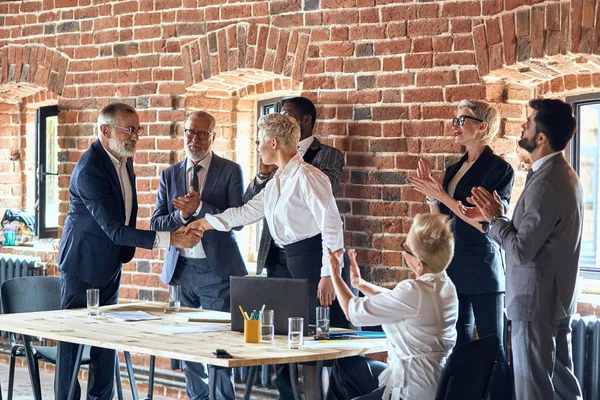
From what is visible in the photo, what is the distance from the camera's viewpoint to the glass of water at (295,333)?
3969 millimetres

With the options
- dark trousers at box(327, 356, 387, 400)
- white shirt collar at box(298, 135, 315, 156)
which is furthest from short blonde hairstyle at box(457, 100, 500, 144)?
dark trousers at box(327, 356, 387, 400)

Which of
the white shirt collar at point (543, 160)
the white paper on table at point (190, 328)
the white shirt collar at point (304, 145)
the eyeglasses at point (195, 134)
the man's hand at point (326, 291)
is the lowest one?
the white paper on table at point (190, 328)

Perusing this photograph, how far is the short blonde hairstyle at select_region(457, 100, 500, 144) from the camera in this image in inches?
198

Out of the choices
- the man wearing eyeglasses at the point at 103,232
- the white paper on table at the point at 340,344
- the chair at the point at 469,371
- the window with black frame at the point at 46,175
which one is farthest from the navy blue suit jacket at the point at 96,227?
the window with black frame at the point at 46,175

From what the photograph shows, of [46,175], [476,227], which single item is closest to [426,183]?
[476,227]

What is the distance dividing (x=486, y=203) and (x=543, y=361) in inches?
30.0

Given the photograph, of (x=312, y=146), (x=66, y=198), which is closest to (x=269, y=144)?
(x=312, y=146)

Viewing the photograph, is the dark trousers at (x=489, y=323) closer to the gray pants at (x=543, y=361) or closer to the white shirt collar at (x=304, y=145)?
the gray pants at (x=543, y=361)

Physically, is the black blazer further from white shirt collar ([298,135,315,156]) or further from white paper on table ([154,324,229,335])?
white paper on table ([154,324,229,335])

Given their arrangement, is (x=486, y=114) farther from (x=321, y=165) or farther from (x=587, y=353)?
(x=587, y=353)

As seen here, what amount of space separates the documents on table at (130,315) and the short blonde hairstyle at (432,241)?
1.50m

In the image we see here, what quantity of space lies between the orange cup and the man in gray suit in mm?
1160

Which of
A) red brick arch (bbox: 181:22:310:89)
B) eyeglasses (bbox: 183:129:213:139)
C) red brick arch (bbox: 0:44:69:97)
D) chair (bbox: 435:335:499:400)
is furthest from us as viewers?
red brick arch (bbox: 0:44:69:97)

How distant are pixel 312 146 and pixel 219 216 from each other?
0.66 m
